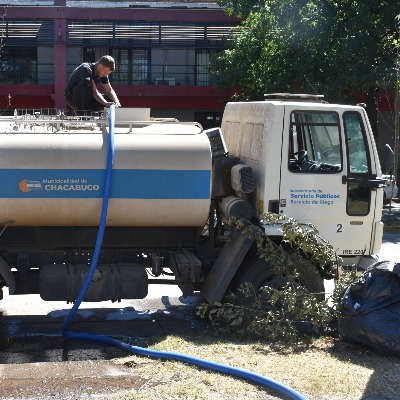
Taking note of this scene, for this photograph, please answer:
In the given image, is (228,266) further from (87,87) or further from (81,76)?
(81,76)

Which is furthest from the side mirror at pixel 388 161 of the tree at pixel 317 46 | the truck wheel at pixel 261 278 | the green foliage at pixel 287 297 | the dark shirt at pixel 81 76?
the tree at pixel 317 46

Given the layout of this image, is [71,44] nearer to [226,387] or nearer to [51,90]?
[51,90]

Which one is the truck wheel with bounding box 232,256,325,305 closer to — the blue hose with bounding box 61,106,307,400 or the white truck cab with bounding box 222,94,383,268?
the white truck cab with bounding box 222,94,383,268

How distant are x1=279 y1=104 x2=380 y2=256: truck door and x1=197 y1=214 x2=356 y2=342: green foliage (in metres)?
0.33

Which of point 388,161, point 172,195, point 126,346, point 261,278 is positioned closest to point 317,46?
point 388,161

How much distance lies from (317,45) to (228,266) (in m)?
12.5

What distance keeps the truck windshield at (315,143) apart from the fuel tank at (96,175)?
98 centimetres

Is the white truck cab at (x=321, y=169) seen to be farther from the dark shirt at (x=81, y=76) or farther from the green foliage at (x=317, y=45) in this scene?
the green foliage at (x=317, y=45)

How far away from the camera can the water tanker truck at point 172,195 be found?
7.68 metres

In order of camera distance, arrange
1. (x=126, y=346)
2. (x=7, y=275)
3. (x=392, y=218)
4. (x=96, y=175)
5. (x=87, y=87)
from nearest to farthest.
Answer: (x=126, y=346), (x=96, y=175), (x=7, y=275), (x=87, y=87), (x=392, y=218)

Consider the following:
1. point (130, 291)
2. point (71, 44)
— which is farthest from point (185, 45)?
point (130, 291)

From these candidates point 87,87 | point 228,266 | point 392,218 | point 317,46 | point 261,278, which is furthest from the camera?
point 317,46

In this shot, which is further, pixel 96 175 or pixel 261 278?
pixel 261 278

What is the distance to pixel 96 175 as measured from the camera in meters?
7.67
